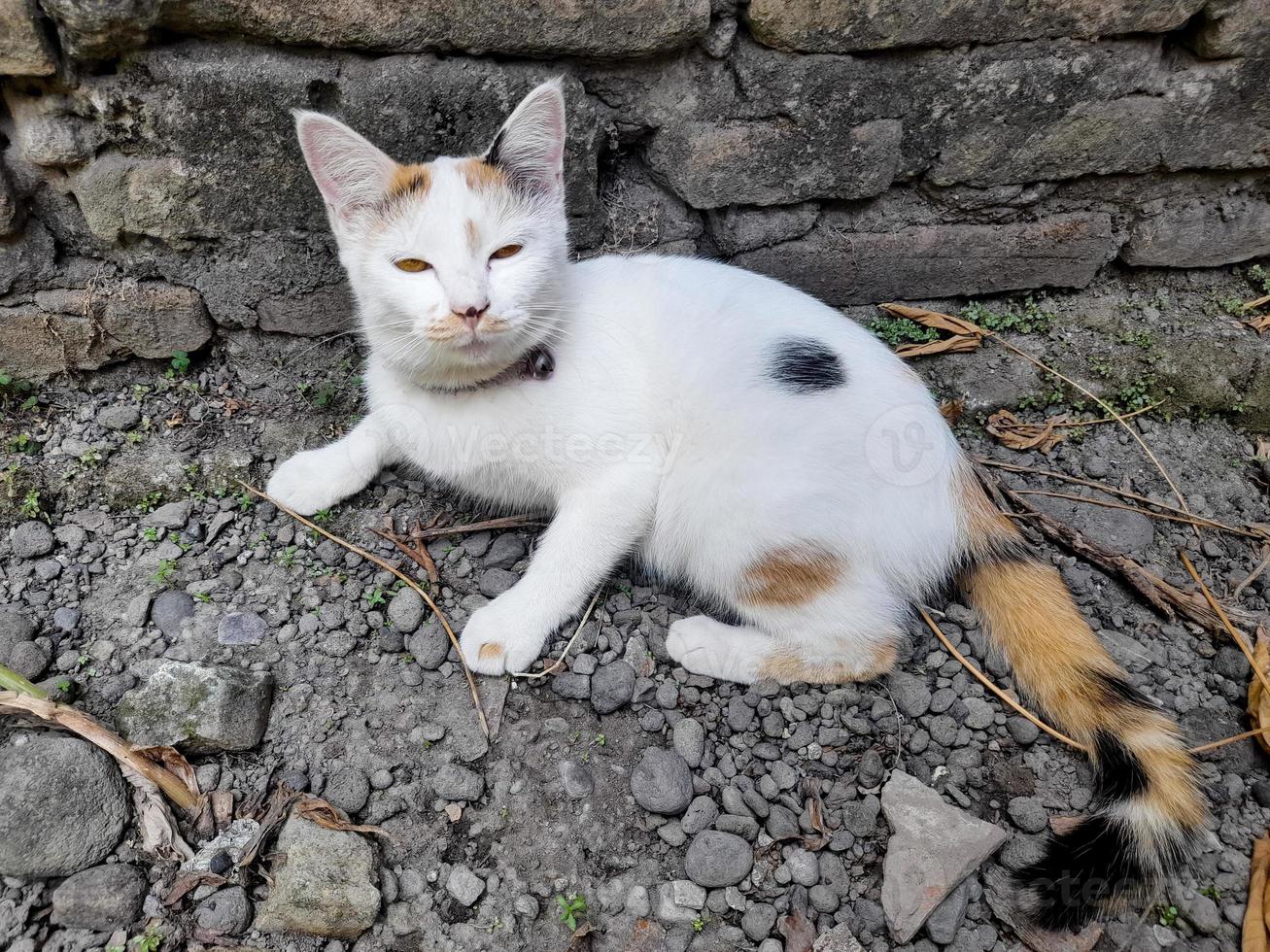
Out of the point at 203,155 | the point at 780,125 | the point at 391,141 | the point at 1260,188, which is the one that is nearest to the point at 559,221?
the point at 391,141

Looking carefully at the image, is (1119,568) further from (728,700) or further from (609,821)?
(609,821)

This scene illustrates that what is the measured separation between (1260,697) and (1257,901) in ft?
1.64

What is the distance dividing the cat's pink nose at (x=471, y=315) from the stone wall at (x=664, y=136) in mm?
835

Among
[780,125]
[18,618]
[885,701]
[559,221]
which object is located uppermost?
[780,125]

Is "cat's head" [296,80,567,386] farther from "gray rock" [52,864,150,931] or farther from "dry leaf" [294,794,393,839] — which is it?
"gray rock" [52,864,150,931]

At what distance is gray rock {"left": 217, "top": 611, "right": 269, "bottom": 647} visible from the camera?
1.84 m

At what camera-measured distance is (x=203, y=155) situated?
2016 mm

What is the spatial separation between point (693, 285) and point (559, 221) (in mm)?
399

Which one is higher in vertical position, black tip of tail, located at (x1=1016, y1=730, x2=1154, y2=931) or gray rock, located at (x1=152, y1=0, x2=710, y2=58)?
gray rock, located at (x1=152, y1=0, x2=710, y2=58)

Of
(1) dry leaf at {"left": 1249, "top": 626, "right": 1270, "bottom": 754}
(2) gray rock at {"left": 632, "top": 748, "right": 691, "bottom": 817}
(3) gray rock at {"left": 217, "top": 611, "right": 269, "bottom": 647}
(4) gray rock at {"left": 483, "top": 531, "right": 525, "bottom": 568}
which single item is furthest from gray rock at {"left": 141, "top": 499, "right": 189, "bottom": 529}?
(1) dry leaf at {"left": 1249, "top": 626, "right": 1270, "bottom": 754}

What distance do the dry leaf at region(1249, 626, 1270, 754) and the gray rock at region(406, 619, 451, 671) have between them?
195 centimetres

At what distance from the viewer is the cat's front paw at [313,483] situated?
2104mm

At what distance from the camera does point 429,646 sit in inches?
73.4

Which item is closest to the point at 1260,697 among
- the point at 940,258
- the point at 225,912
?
the point at 940,258
